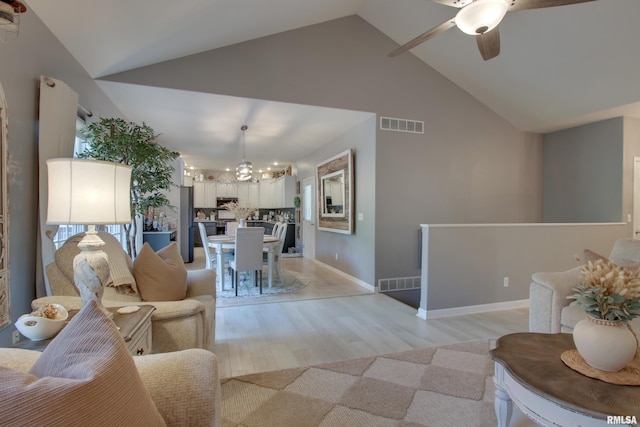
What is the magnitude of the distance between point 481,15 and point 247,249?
361 cm

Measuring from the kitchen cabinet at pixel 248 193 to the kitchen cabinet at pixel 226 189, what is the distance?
0.53 ft

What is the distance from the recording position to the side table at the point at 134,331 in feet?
4.07

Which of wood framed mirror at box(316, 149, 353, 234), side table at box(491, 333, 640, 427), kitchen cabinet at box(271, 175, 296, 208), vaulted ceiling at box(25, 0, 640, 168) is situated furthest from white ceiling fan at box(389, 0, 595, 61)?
kitchen cabinet at box(271, 175, 296, 208)

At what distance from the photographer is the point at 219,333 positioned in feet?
9.87

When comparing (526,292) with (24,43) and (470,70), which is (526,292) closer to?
(470,70)

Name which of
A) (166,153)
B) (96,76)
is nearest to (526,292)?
(166,153)

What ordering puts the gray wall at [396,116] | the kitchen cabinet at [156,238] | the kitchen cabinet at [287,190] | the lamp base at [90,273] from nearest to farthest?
the lamp base at [90,273], the gray wall at [396,116], the kitchen cabinet at [156,238], the kitchen cabinet at [287,190]

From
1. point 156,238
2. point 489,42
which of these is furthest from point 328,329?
point 156,238

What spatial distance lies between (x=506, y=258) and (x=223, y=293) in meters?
3.84

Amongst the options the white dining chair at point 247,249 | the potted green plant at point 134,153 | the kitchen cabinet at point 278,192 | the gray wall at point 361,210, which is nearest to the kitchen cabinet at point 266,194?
the kitchen cabinet at point 278,192

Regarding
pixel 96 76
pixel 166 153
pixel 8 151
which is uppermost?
pixel 96 76

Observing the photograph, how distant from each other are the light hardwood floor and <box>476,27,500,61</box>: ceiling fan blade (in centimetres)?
265

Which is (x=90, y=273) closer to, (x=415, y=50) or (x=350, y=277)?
(x=350, y=277)

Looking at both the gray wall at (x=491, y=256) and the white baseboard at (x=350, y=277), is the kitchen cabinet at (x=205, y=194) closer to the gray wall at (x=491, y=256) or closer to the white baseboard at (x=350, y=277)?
the white baseboard at (x=350, y=277)
